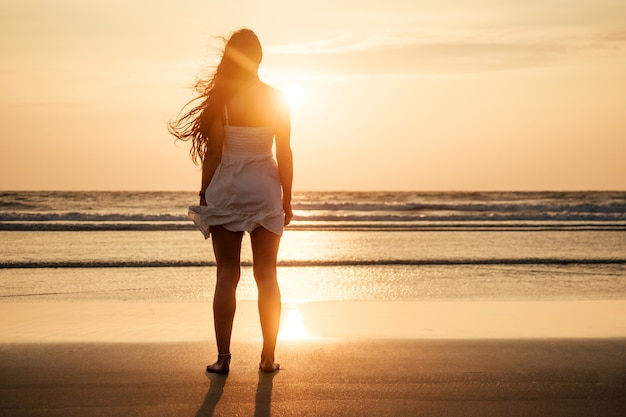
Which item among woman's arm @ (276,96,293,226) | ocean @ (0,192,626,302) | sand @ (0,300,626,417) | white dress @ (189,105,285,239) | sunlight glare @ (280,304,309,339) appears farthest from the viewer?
ocean @ (0,192,626,302)

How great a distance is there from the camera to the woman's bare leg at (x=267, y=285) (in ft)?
13.6

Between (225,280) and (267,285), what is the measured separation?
0.76 feet

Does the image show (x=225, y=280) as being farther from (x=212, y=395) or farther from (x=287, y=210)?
(x=212, y=395)

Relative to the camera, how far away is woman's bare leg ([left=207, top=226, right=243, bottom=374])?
416 centimetres

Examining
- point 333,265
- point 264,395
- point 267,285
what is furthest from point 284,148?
point 333,265

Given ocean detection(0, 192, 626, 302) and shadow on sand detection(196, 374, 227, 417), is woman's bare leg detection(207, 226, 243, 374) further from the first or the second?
ocean detection(0, 192, 626, 302)

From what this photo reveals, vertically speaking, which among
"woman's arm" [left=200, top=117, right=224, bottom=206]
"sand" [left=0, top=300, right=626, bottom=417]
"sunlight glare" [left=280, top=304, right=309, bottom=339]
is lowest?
"sunlight glare" [left=280, top=304, right=309, bottom=339]

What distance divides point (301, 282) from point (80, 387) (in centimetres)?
517

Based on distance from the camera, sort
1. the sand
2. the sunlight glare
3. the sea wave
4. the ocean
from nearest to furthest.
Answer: the sand, the sunlight glare, the ocean, the sea wave

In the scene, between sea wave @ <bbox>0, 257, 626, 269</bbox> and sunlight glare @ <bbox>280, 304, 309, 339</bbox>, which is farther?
sea wave @ <bbox>0, 257, 626, 269</bbox>

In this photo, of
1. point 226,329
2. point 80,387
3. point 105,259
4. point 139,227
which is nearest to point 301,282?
point 105,259

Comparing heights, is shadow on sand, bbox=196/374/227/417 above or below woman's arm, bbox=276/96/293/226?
below

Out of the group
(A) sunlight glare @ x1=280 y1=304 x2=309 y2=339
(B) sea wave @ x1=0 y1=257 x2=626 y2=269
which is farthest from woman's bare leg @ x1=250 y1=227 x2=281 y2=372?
(B) sea wave @ x1=0 y1=257 x2=626 y2=269

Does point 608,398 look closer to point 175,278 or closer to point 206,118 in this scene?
point 206,118
